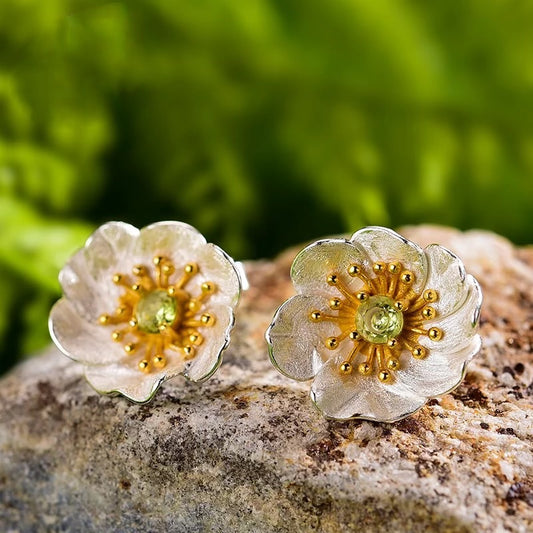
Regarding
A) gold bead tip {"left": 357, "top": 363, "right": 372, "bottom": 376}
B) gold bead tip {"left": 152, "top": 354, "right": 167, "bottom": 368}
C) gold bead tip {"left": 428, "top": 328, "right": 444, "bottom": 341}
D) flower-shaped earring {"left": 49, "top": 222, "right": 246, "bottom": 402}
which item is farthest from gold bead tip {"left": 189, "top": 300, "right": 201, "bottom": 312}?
gold bead tip {"left": 428, "top": 328, "right": 444, "bottom": 341}

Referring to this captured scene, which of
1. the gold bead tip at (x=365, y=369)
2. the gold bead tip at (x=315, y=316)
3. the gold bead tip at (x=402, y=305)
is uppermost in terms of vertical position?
the gold bead tip at (x=402, y=305)

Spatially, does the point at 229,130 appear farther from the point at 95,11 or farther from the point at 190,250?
the point at 190,250

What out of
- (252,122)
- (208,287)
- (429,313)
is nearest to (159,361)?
(208,287)

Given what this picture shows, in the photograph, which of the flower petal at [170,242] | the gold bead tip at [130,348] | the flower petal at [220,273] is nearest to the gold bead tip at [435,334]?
the flower petal at [220,273]

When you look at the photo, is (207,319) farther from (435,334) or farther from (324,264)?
(435,334)

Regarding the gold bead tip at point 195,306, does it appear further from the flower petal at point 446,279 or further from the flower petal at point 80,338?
the flower petal at point 446,279
